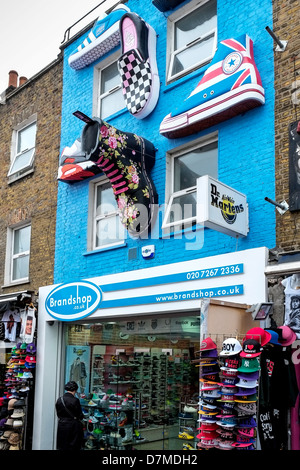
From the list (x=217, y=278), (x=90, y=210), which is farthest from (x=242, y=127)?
(x=90, y=210)

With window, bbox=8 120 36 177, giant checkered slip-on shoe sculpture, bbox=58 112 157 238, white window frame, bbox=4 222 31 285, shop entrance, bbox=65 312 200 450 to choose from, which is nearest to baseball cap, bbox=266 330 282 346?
→ shop entrance, bbox=65 312 200 450

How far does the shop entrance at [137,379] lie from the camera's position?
27.0 feet

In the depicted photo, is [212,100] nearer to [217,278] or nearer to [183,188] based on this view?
[183,188]

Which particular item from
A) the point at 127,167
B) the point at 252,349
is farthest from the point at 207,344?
the point at 127,167

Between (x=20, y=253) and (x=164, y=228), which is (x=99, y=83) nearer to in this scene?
(x=164, y=228)

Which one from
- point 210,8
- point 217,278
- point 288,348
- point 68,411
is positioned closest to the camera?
point 288,348

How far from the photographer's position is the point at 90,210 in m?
10.6

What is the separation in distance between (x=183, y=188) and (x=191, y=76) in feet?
6.01

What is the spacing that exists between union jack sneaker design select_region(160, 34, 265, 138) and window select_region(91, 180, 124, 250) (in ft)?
7.70

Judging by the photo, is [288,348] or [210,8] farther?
[210,8]

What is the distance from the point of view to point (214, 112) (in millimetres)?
7871

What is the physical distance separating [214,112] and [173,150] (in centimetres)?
133

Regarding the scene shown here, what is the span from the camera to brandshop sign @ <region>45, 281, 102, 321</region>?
9.85m

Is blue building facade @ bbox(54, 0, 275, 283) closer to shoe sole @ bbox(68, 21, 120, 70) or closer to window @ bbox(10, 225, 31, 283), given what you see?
shoe sole @ bbox(68, 21, 120, 70)
